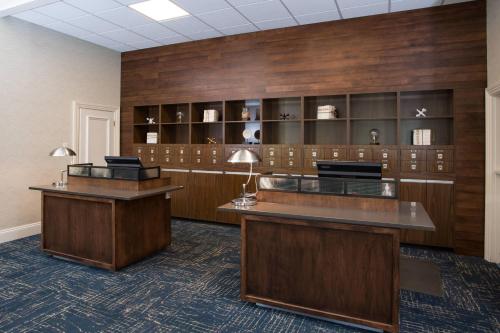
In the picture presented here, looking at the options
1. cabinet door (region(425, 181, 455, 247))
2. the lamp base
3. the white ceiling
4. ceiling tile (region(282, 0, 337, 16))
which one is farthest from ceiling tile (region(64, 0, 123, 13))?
cabinet door (region(425, 181, 455, 247))

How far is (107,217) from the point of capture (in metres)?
3.34

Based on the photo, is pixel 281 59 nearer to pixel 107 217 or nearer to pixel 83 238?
pixel 107 217

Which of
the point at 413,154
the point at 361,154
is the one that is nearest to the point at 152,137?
the point at 361,154

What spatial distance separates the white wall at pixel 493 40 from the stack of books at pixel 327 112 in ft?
6.13

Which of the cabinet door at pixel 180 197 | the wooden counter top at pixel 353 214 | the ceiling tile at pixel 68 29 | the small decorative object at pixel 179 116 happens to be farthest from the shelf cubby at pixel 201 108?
the wooden counter top at pixel 353 214

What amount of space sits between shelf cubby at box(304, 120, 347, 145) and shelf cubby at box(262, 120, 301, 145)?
17cm

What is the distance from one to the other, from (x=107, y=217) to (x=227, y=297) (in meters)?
1.55

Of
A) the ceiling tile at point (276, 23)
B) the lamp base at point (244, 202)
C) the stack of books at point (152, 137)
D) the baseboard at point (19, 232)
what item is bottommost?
the baseboard at point (19, 232)

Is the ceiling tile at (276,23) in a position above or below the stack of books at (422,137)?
above

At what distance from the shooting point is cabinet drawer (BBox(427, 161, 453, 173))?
401 cm

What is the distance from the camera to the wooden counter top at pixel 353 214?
2135mm

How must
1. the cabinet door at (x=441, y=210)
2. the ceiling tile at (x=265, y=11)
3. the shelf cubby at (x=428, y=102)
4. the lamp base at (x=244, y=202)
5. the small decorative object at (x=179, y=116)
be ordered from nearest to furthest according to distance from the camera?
the lamp base at (x=244, y=202), the cabinet door at (x=441, y=210), the ceiling tile at (x=265, y=11), the shelf cubby at (x=428, y=102), the small decorative object at (x=179, y=116)

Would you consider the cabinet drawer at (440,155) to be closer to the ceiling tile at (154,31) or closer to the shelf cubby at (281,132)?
the shelf cubby at (281,132)

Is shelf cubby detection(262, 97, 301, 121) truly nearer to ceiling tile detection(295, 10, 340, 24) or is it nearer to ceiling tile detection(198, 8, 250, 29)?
ceiling tile detection(295, 10, 340, 24)
